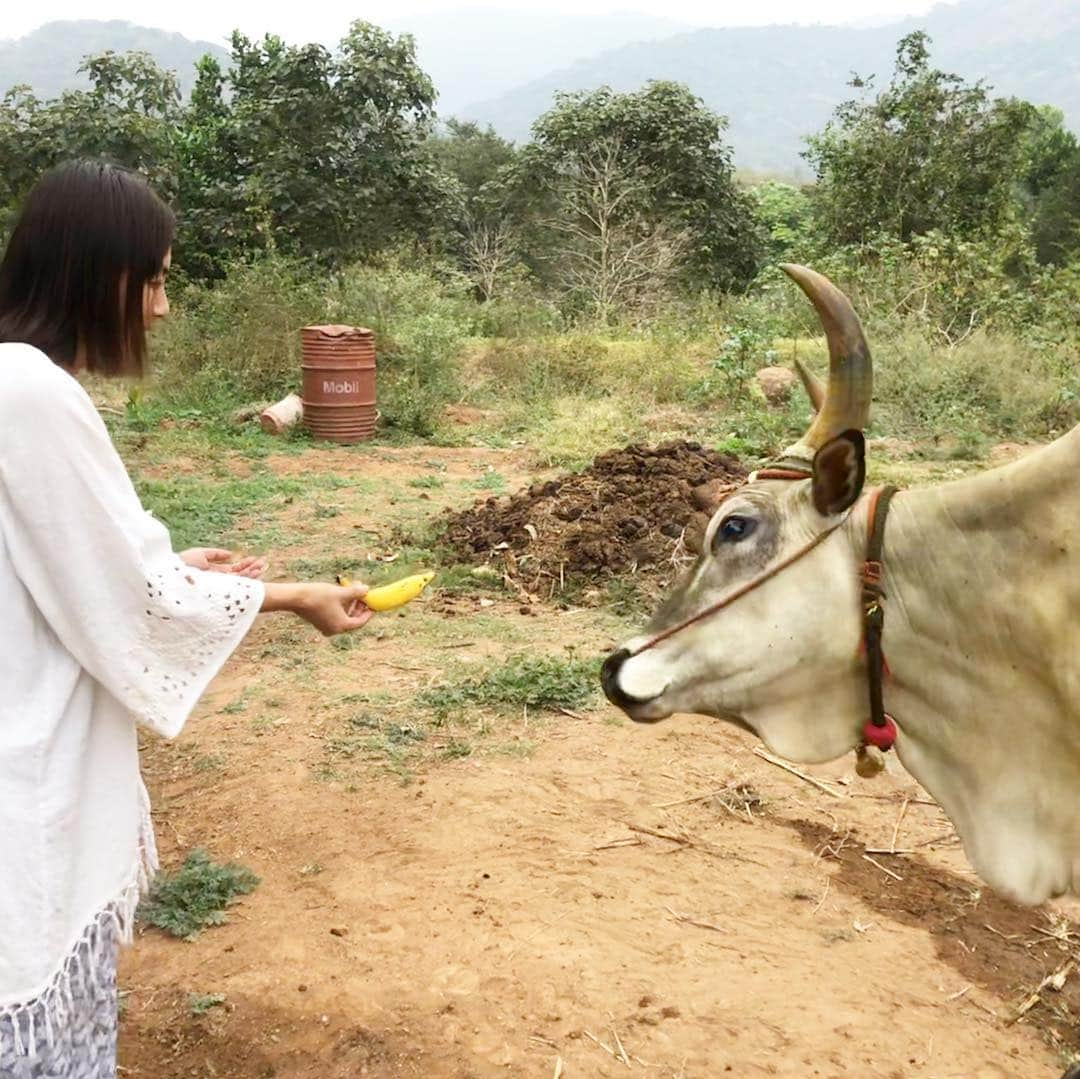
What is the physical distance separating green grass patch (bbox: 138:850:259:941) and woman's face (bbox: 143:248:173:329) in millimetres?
2074

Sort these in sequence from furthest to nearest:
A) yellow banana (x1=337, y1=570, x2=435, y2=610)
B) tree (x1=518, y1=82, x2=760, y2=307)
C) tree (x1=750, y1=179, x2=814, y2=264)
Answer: tree (x1=518, y1=82, x2=760, y2=307), tree (x1=750, y1=179, x2=814, y2=264), yellow banana (x1=337, y1=570, x2=435, y2=610)

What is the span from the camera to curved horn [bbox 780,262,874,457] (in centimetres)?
200

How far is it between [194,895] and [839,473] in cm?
239

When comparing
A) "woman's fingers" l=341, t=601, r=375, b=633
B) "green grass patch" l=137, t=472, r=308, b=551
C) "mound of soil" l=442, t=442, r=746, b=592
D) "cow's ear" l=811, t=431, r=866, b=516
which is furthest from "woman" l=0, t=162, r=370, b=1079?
"green grass patch" l=137, t=472, r=308, b=551

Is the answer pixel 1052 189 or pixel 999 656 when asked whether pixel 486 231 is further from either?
pixel 999 656

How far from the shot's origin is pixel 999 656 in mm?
1954

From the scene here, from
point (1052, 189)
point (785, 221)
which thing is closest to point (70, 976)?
point (785, 221)

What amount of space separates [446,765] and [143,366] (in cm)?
274

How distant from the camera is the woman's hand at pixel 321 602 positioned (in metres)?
1.85

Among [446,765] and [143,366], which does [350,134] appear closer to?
[446,765]

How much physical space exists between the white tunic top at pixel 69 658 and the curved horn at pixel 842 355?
1.15 metres

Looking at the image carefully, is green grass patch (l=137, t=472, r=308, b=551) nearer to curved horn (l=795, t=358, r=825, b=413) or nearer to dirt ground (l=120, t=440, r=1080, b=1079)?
dirt ground (l=120, t=440, r=1080, b=1079)

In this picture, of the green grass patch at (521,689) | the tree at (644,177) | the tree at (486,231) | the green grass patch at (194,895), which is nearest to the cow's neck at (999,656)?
the green grass patch at (194,895)

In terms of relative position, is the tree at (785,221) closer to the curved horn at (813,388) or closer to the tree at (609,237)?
→ the tree at (609,237)
